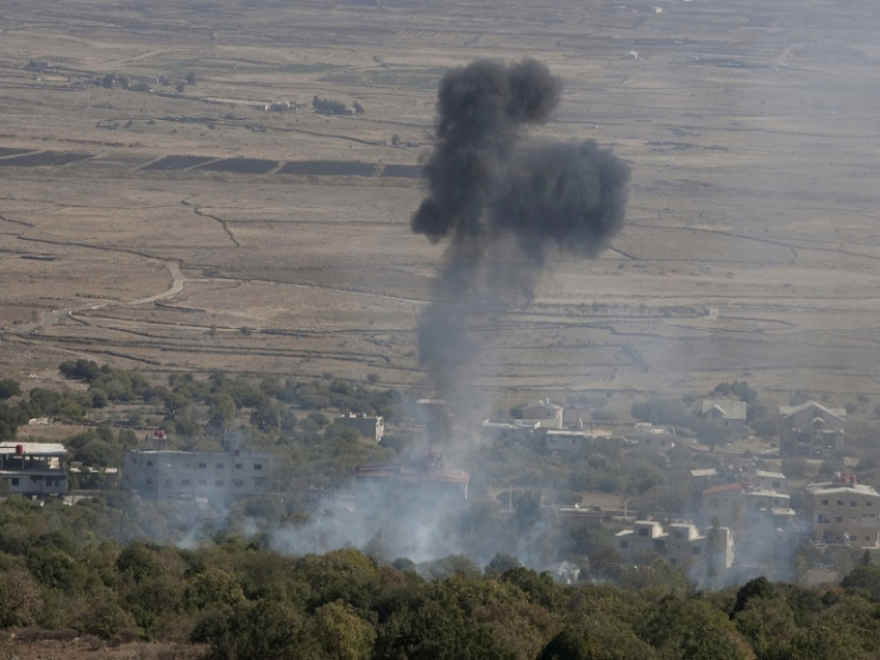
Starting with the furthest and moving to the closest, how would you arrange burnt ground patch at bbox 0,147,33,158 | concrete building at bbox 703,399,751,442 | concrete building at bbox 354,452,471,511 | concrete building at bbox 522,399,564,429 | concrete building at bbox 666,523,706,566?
1. burnt ground patch at bbox 0,147,33,158
2. concrete building at bbox 703,399,751,442
3. concrete building at bbox 522,399,564,429
4. concrete building at bbox 354,452,471,511
5. concrete building at bbox 666,523,706,566

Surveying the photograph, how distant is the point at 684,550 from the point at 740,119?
105242mm

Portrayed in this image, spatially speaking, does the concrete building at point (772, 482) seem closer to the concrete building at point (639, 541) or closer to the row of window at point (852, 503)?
the row of window at point (852, 503)

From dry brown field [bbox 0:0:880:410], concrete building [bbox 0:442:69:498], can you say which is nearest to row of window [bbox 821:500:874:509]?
dry brown field [bbox 0:0:880:410]

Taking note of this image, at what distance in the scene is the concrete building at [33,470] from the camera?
51.0 metres

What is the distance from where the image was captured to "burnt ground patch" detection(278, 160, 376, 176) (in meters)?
118

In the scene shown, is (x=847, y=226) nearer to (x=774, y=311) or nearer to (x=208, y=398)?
(x=774, y=311)

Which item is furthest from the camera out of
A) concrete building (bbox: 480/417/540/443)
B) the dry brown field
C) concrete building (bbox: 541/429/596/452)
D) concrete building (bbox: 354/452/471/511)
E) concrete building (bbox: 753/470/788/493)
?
the dry brown field

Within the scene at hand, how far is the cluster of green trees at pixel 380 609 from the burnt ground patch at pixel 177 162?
77.0 meters

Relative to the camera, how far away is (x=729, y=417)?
203 ft

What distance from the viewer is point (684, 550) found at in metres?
49.0

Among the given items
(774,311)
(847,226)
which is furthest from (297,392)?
(847,226)

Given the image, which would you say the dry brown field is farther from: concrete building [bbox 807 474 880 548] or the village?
concrete building [bbox 807 474 880 548]

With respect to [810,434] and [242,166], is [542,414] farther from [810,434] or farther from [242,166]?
[242,166]

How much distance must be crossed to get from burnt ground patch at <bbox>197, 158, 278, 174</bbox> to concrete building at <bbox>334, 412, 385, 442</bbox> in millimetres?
59683
